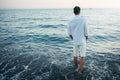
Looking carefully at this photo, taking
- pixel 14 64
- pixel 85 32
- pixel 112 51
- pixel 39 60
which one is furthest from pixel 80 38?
pixel 112 51

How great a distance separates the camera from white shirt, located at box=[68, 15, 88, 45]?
5254mm

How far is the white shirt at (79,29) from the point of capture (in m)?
5.25

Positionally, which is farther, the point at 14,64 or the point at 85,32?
the point at 14,64

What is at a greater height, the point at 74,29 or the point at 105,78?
the point at 74,29

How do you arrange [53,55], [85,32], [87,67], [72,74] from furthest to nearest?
1. [53,55]
2. [87,67]
3. [72,74]
4. [85,32]

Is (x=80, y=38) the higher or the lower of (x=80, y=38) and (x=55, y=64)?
the higher

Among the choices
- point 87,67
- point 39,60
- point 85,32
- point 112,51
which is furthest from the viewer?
point 112,51

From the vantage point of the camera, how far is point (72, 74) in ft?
19.1

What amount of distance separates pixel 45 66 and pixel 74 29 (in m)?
2.40

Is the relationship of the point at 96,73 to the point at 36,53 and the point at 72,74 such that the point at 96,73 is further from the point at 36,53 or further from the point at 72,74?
the point at 36,53

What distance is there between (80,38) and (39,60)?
299 cm

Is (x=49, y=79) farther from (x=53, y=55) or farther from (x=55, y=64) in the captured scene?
(x=53, y=55)

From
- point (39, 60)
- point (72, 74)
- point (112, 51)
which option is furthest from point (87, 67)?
point (112, 51)

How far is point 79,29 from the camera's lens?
534 centimetres
